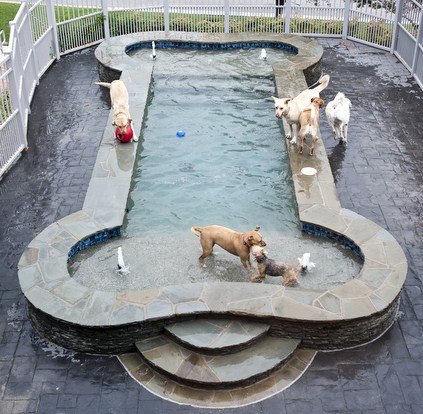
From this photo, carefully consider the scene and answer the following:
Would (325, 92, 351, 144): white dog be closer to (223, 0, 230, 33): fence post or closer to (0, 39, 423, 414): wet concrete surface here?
(0, 39, 423, 414): wet concrete surface

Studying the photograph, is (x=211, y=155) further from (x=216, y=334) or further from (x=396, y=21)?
(x=396, y=21)

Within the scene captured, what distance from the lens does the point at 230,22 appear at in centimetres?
2080

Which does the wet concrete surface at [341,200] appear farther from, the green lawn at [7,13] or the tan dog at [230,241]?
the green lawn at [7,13]

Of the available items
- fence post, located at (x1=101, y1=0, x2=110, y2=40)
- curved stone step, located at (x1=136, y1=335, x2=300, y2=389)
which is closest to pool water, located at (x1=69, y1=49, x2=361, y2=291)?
curved stone step, located at (x1=136, y1=335, x2=300, y2=389)

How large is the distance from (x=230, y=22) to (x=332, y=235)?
12517 millimetres

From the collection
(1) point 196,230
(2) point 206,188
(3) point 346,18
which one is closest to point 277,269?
(1) point 196,230

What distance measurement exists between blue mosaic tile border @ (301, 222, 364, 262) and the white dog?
3620mm

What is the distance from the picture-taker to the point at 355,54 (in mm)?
19359

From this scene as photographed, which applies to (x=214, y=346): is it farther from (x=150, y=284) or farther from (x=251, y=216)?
(x=251, y=216)

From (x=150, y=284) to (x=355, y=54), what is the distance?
12.8 meters

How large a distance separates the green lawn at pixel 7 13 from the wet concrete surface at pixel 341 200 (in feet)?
16.3

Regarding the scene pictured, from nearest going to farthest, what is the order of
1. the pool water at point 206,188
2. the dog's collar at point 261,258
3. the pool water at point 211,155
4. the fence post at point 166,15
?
the dog's collar at point 261,258
the pool water at point 206,188
the pool water at point 211,155
the fence post at point 166,15

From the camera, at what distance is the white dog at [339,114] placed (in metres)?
13.1

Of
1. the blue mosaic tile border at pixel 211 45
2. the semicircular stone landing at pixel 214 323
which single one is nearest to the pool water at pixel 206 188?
the semicircular stone landing at pixel 214 323
